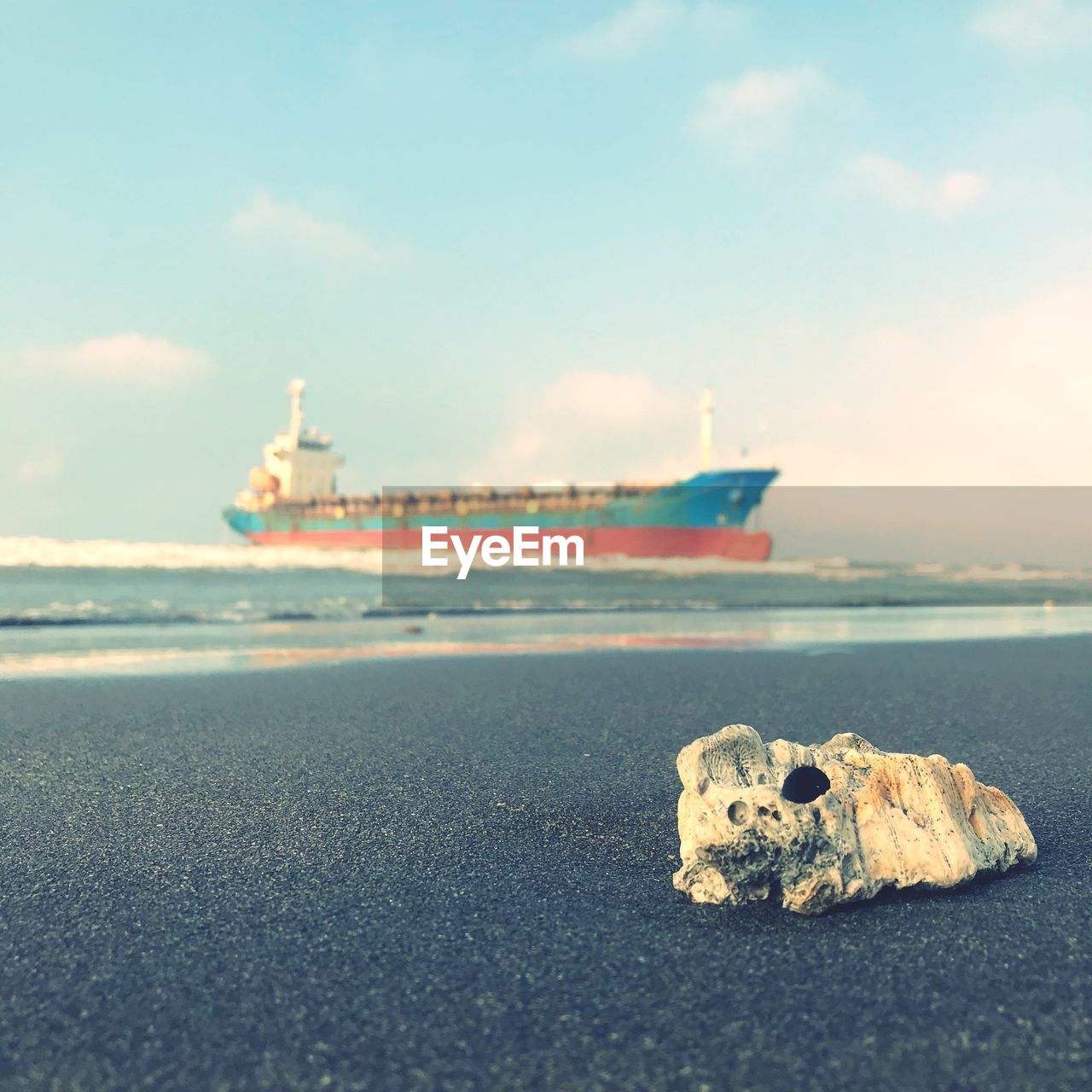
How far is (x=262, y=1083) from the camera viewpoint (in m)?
1.14

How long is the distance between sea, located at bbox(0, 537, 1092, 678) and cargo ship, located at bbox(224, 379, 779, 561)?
40.5ft

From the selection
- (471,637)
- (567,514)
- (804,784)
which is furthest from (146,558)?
(804,784)

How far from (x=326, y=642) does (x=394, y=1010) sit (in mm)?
5843

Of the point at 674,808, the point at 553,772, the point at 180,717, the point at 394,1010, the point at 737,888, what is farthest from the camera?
the point at 180,717

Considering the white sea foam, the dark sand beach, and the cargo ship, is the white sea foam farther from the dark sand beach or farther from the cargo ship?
the dark sand beach

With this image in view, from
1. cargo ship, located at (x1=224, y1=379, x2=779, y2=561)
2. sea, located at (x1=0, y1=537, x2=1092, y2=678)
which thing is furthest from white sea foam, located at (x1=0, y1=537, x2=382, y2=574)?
cargo ship, located at (x1=224, y1=379, x2=779, y2=561)

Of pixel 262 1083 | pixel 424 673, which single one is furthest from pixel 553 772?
pixel 424 673

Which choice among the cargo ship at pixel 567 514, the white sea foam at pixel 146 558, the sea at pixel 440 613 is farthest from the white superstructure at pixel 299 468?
the sea at pixel 440 613

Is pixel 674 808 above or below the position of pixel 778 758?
below

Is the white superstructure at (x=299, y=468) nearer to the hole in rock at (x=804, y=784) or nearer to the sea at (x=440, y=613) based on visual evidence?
the sea at (x=440, y=613)

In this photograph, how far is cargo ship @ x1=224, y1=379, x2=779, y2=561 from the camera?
3253 cm

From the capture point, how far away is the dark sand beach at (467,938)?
118cm

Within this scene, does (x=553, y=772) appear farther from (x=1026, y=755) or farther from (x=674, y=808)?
(x=1026, y=755)

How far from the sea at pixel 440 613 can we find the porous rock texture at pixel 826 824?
4.08 m
